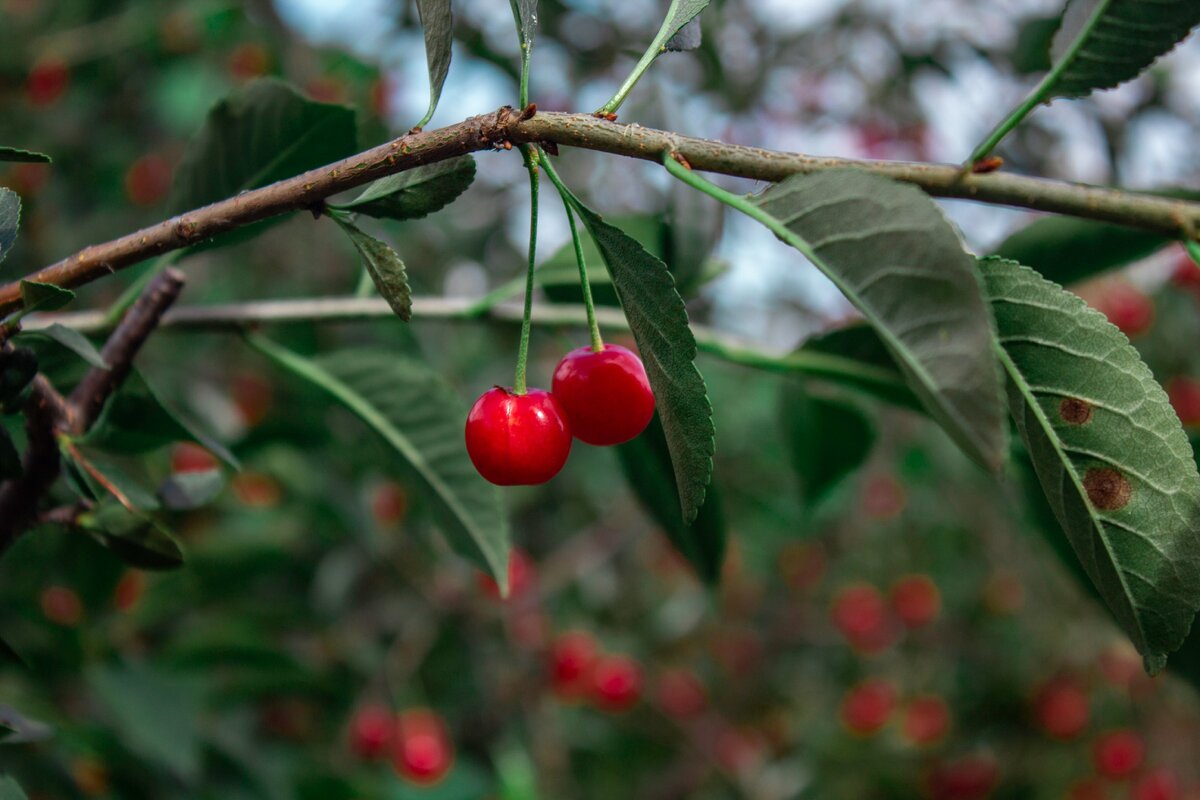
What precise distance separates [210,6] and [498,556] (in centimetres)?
280

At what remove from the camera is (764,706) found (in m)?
4.99

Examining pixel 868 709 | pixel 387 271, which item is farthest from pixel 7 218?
pixel 868 709

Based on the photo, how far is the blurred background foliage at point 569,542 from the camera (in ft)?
5.24

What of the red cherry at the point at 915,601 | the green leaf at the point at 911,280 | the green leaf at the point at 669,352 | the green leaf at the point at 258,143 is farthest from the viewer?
the red cherry at the point at 915,601

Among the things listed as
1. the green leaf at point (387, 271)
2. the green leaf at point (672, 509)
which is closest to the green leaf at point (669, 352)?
the green leaf at point (387, 271)

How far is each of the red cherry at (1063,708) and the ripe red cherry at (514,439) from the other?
4.13m

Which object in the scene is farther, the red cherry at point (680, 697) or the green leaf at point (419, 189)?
the red cherry at point (680, 697)

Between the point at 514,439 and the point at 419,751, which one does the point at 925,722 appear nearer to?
the point at 419,751

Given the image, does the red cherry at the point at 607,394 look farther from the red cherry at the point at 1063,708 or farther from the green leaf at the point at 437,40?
the red cherry at the point at 1063,708

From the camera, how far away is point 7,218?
23.0 inches

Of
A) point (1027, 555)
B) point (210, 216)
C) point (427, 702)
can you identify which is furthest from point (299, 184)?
point (1027, 555)

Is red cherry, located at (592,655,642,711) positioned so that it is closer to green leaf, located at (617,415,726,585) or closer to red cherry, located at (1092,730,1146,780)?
red cherry, located at (1092,730,1146,780)

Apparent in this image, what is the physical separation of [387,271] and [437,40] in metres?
0.16

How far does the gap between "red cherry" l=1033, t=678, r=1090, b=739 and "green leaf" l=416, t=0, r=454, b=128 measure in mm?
4288
